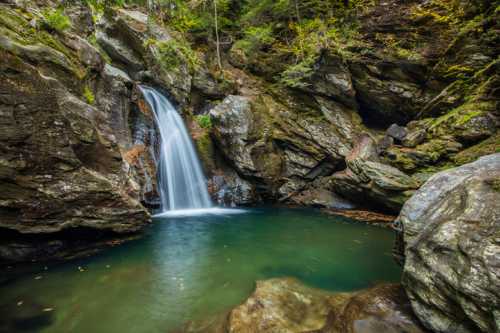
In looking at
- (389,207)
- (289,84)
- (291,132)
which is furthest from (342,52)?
(389,207)

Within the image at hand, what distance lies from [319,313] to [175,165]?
1012 cm

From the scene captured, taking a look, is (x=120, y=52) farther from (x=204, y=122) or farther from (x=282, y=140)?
(x=282, y=140)

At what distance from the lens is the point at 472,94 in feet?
30.1

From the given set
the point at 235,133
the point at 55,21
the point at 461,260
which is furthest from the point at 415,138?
the point at 55,21

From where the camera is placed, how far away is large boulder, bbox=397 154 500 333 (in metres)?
2.48

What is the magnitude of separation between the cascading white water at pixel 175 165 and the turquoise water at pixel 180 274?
2.69 metres

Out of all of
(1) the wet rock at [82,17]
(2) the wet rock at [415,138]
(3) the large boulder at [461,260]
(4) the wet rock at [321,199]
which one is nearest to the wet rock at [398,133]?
(2) the wet rock at [415,138]

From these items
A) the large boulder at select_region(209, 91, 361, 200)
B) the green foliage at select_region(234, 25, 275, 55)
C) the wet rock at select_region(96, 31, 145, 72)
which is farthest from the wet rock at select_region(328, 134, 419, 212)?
the wet rock at select_region(96, 31, 145, 72)

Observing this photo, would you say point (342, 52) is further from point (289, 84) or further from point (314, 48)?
point (289, 84)

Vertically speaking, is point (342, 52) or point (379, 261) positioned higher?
point (342, 52)

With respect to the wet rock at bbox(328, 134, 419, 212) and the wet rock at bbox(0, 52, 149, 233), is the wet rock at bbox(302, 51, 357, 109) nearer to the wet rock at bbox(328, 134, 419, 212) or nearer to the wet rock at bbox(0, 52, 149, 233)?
the wet rock at bbox(328, 134, 419, 212)

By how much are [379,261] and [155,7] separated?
71.1 feet

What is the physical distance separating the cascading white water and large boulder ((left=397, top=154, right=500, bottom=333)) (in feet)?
33.2

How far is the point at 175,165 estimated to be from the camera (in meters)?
12.2
